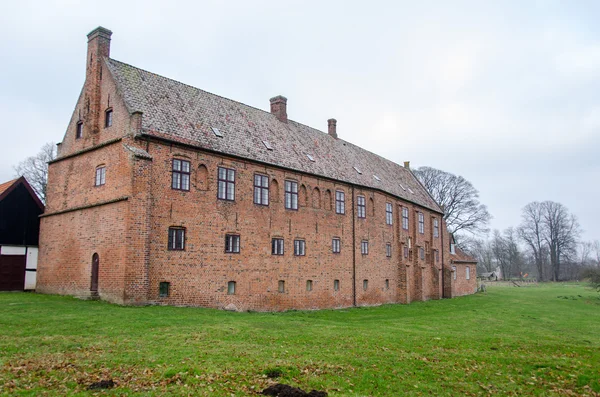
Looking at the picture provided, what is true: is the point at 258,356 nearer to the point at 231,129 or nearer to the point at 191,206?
the point at 191,206

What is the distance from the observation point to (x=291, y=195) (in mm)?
28109

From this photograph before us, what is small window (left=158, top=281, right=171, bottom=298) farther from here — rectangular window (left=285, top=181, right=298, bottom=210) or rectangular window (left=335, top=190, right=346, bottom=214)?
rectangular window (left=335, top=190, right=346, bottom=214)

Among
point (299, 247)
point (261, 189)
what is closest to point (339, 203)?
point (299, 247)

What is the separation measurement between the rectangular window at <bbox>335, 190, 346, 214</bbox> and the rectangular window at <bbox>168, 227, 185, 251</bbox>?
12236mm

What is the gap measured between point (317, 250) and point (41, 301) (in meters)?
14.9

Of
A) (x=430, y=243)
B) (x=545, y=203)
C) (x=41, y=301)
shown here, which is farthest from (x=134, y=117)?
(x=545, y=203)

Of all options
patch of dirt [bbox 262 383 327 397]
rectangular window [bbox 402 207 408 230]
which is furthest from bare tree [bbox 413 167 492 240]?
patch of dirt [bbox 262 383 327 397]

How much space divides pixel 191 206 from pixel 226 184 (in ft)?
8.09

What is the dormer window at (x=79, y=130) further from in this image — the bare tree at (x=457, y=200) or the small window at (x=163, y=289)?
the bare tree at (x=457, y=200)

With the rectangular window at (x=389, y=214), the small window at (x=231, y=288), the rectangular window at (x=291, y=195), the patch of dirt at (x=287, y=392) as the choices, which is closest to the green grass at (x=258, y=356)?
the patch of dirt at (x=287, y=392)

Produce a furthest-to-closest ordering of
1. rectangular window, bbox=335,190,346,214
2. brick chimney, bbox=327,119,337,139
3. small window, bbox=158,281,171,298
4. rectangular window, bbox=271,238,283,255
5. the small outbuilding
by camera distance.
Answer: brick chimney, bbox=327,119,337,139, rectangular window, bbox=335,190,346,214, rectangular window, bbox=271,238,283,255, the small outbuilding, small window, bbox=158,281,171,298

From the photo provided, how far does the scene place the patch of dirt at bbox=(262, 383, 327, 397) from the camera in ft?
30.5

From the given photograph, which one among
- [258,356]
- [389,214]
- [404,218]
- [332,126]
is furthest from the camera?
[404,218]

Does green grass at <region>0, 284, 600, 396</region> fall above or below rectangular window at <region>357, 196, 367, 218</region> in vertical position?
below
